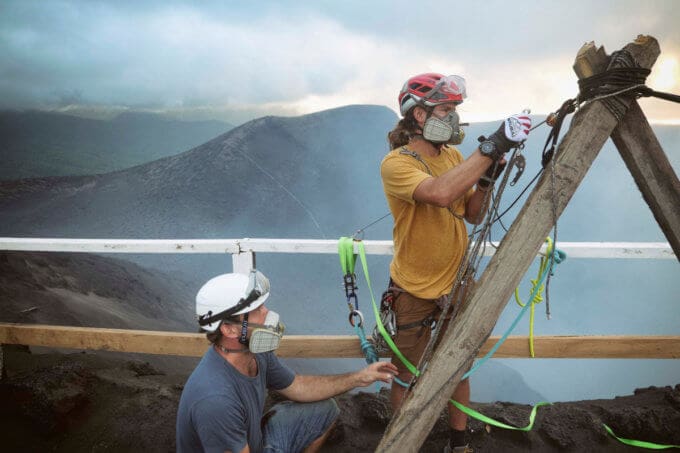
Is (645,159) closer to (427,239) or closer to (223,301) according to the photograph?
(427,239)

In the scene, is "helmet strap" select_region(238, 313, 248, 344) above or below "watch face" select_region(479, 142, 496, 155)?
below

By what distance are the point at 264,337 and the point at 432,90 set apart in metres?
1.63

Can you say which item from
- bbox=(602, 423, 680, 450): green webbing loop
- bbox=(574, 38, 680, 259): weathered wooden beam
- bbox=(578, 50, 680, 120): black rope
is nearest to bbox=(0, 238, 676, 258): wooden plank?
bbox=(574, 38, 680, 259): weathered wooden beam

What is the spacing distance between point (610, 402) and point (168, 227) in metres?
35.1

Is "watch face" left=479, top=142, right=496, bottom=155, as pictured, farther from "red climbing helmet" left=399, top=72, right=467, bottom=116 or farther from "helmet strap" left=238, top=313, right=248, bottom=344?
"helmet strap" left=238, top=313, right=248, bottom=344

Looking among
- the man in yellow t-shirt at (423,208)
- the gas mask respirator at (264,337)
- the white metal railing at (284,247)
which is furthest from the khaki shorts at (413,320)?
the gas mask respirator at (264,337)

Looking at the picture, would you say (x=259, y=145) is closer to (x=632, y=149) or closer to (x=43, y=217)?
(x=43, y=217)

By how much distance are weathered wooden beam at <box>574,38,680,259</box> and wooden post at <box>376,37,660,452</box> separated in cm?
12

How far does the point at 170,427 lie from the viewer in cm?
341

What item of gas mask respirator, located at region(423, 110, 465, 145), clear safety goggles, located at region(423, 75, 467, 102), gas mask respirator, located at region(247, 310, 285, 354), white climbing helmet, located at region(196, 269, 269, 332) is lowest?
gas mask respirator, located at region(247, 310, 285, 354)

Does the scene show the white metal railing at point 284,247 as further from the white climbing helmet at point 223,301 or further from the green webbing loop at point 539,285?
the white climbing helmet at point 223,301

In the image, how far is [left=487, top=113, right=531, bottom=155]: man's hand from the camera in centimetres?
195

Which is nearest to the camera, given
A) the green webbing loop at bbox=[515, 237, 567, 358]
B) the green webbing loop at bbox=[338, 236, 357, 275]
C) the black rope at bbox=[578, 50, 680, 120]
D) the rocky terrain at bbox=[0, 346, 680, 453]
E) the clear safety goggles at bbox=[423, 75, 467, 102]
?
the black rope at bbox=[578, 50, 680, 120]

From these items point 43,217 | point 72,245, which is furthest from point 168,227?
point 72,245
